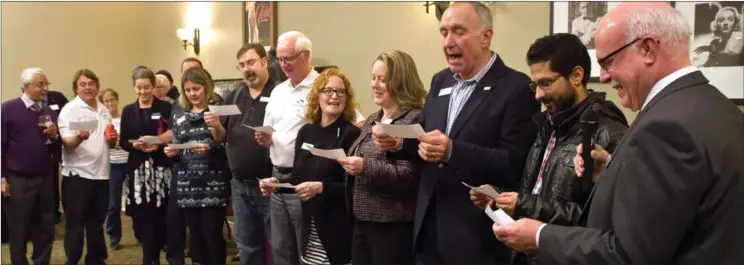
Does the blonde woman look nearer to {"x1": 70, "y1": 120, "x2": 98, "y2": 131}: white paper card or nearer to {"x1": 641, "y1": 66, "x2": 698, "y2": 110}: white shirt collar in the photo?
{"x1": 641, "y1": 66, "x2": 698, "y2": 110}: white shirt collar

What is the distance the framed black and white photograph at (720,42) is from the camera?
3.12 meters

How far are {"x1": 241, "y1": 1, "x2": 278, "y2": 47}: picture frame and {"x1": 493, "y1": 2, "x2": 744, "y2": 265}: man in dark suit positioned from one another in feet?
17.0

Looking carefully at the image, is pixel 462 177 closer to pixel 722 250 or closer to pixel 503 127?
pixel 503 127

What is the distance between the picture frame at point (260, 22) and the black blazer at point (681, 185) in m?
5.27

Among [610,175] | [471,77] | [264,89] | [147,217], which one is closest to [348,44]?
[264,89]

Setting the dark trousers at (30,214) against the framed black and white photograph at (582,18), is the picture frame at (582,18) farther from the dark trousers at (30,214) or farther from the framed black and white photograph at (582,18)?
the dark trousers at (30,214)

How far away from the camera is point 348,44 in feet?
17.8

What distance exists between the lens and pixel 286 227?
10.3 ft

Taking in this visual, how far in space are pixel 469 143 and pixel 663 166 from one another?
3.38 feet

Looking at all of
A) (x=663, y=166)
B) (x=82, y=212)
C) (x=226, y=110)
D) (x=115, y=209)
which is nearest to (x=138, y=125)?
(x=82, y=212)

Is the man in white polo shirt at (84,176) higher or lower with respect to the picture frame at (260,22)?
lower

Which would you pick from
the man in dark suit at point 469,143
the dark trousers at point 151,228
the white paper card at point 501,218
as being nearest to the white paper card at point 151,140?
the dark trousers at point 151,228

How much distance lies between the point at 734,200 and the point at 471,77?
1.26 meters

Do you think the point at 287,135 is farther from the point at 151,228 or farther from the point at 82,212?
the point at 82,212
